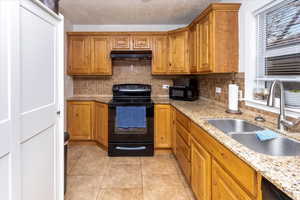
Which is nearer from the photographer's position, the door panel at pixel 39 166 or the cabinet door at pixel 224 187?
the cabinet door at pixel 224 187

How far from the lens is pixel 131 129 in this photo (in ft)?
10.9

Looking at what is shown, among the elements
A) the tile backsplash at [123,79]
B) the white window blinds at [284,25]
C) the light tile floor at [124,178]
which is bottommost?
the light tile floor at [124,178]

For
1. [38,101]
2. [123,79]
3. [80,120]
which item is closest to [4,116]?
[38,101]

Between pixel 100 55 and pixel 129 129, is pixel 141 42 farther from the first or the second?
pixel 129 129

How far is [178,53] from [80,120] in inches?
84.5

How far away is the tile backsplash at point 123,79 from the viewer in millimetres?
4176

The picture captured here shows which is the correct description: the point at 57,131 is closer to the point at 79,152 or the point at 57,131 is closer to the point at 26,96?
the point at 26,96

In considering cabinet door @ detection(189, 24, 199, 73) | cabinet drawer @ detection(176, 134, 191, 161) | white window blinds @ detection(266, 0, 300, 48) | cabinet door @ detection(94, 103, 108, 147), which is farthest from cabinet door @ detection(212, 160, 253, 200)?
cabinet door @ detection(94, 103, 108, 147)

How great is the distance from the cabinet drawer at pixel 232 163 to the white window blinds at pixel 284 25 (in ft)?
3.50

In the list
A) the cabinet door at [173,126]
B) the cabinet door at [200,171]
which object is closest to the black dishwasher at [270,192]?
the cabinet door at [200,171]

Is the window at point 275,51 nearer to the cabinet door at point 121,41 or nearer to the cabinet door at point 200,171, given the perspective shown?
the cabinet door at point 200,171

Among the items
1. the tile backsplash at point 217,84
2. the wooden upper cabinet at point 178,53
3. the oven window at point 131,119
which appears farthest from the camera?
the wooden upper cabinet at point 178,53

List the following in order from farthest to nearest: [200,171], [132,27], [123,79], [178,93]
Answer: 1. [123,79]
2. [132,27]
3. [178,93]
4. [200,171]

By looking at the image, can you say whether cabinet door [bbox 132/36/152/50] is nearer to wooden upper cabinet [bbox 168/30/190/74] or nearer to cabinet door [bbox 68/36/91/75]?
wooden upper cabinet [bbox 168/30/190/74]
